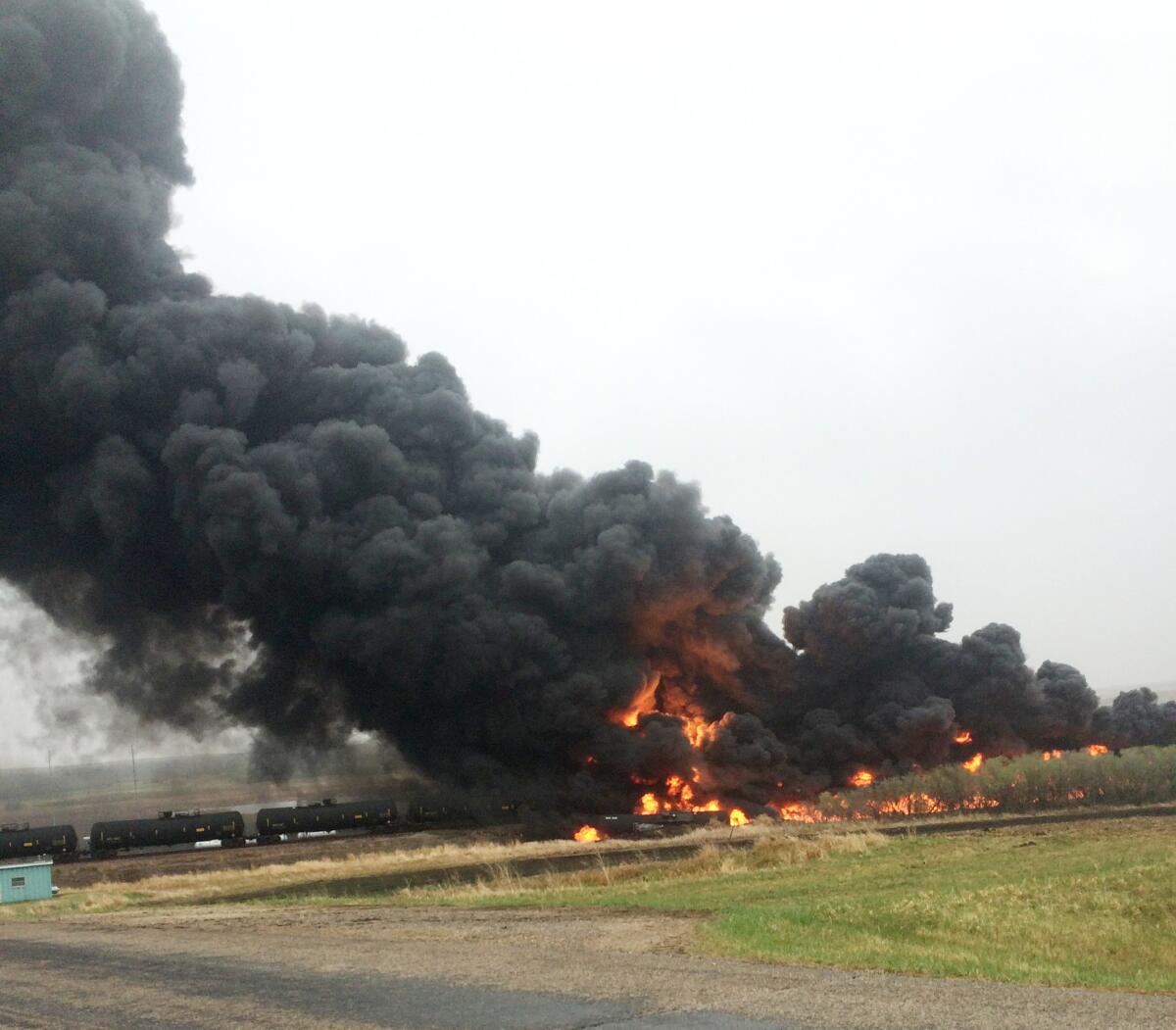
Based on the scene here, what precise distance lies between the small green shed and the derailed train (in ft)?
62.4

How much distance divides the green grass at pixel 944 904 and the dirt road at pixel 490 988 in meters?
1.70

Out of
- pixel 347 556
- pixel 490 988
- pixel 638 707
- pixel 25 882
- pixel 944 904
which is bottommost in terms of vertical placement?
pixel 944 904

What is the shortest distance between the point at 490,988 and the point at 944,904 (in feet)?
38.4

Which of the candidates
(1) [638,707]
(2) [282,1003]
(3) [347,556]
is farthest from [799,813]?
(2) [282,1003]

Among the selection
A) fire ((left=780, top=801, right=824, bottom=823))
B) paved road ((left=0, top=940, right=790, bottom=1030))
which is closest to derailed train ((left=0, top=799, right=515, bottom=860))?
fire ((left=780, top=801, right=824, bottom=823))

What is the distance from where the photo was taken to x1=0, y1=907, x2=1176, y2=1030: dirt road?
43.3ft

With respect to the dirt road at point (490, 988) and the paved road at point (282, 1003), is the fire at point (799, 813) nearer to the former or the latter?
the dirt road at point (490, 988)

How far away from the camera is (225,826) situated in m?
65.2

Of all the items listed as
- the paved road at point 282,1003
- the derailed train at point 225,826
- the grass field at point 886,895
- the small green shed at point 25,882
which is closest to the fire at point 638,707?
the derailed train at point 225,826

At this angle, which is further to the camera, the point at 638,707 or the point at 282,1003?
the point at 638,707

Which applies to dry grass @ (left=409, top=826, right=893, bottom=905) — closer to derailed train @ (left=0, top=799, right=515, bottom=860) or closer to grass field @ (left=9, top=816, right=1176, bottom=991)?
grass field @ (left=9, top=816, right=1176, bottom=991)

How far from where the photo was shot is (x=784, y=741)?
211ft

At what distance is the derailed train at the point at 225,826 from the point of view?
Answer: 200 feet

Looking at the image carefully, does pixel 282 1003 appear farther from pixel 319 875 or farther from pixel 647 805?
pixel 647 805
